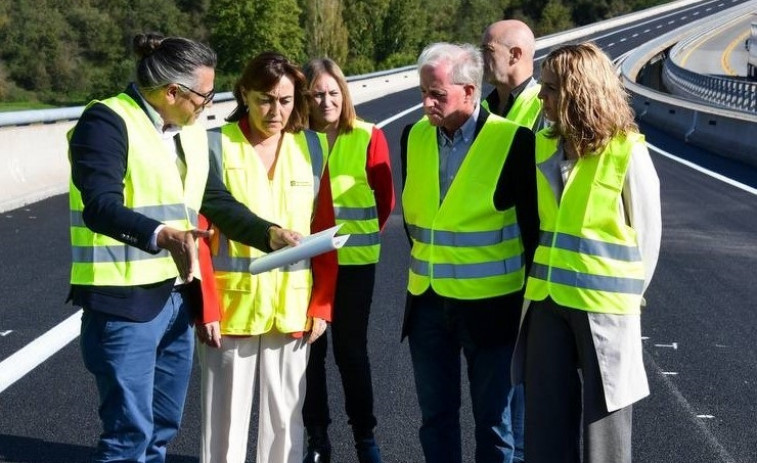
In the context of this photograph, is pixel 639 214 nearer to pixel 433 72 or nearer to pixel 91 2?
pixel 433 72

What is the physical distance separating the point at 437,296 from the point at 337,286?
0.76 meters

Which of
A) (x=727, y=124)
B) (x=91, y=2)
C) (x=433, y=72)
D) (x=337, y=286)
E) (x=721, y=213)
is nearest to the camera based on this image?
(x=433, y=72)

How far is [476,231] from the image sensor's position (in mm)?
5156

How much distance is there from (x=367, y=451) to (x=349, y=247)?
3.17ft

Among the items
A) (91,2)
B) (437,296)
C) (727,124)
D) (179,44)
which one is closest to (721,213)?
(727,124)

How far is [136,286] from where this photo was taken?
14.7 ft

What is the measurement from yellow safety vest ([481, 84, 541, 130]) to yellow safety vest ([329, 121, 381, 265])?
0.67 meters

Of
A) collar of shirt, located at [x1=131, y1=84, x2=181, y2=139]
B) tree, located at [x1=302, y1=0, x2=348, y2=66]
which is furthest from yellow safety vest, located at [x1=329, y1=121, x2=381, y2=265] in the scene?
tree, located at [x1=302, y1=0, x2=348, y2=66]

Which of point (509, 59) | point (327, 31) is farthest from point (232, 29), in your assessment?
point (509, 59)

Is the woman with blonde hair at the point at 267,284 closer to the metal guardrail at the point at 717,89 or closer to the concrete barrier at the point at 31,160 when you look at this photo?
the concrete barrier at the point at 31,160

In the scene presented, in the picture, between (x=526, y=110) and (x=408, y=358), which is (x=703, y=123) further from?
(x=526, y=110)

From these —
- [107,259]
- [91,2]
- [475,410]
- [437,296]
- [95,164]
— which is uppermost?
[95,164]

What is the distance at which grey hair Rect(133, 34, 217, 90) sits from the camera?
4.45m

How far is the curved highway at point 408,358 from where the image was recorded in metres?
6.27
